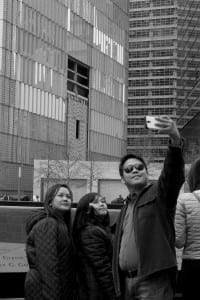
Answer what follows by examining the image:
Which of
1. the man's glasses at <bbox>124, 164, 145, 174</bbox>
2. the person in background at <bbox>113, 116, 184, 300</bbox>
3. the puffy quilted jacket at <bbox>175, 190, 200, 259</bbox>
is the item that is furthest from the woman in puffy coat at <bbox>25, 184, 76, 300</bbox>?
the man's glasses at <bbox>124, 164, 145, 174</bbox>

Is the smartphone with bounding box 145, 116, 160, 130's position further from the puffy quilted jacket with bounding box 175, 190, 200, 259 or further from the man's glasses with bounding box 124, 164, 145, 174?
the puffy quilted jacket with bounding box 175, 190, 200, 259

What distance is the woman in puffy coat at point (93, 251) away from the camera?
445 cm

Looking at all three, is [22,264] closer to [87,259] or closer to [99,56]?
[87,259]

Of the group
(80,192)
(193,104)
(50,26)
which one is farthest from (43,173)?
(50,26)

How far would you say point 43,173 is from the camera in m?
56.0

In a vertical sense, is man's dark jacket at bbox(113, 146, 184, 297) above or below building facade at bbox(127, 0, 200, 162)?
below

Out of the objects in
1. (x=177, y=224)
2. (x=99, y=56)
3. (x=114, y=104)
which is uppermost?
(x=99, y=56)

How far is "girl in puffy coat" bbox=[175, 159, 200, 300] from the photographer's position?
4141mm

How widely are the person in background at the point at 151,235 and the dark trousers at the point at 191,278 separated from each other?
527 millimetres

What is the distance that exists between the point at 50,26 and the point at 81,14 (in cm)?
851

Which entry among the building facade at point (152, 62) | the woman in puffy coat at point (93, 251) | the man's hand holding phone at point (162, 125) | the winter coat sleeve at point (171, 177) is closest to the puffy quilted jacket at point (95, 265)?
the woman in puffy coat at point (93, 251)

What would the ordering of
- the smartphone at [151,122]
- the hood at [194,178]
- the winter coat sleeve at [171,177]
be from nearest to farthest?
1. the smartphone at [151,122]
2. the winter coat sleeve at [171,177]
3. the hood at [194,178]

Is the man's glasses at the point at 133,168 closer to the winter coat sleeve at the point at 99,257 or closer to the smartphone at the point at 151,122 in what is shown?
the smartphone at the point at 151,122

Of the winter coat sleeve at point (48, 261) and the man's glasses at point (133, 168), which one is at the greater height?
the man's glasses at point (133, 168)
